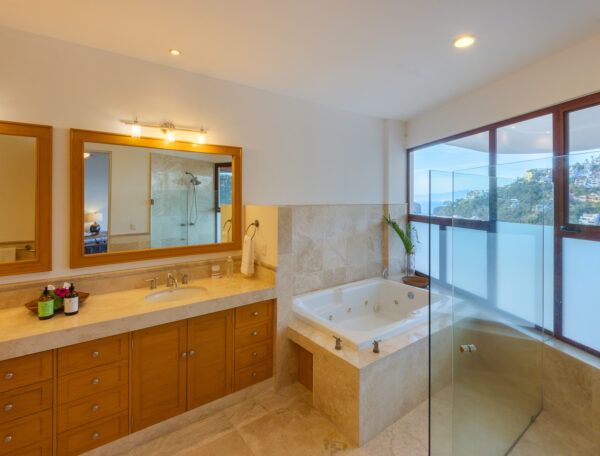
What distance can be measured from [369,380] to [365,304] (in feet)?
5.20

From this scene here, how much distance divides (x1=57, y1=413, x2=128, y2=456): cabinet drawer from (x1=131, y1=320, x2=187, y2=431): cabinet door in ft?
0.27

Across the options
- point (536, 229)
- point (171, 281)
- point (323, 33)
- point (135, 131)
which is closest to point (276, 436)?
point (171, 281)

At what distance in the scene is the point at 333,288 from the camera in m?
3.25

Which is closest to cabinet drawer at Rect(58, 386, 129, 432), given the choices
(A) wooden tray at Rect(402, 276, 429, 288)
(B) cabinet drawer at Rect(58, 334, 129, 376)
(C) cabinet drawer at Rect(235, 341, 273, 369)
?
(B) cabinet drawer at Rect(58, 334, 129, 376)

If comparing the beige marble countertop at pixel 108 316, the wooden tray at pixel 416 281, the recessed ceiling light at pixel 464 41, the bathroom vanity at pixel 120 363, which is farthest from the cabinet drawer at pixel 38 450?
the recessed ceiling light at pixel 464 41

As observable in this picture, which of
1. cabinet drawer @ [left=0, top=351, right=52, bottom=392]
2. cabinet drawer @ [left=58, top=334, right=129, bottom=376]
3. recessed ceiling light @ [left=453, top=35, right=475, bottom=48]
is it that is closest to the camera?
cabinet drawer @ [left=0, top=351, right=52, bottom=392]

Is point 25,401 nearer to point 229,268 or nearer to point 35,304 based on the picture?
point 35,304

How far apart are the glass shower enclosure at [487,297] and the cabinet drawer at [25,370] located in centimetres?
216

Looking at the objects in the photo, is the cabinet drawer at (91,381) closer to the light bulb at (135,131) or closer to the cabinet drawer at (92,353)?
the cabinet drawer at (92,353)

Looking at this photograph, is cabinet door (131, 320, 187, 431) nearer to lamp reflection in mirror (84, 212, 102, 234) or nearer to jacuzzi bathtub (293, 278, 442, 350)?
lamp reflection in mirror (84, 212, 102, 234)

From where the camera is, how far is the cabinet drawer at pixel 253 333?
2271 mm

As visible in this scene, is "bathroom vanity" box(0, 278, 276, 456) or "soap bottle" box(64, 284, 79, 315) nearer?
"bathroom vanity" box(0, 278, 276, 456)

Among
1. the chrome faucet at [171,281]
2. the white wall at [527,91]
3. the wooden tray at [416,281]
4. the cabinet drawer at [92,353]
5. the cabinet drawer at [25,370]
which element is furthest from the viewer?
the wooden tray at [416,281]

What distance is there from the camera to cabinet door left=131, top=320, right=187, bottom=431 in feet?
6.12
